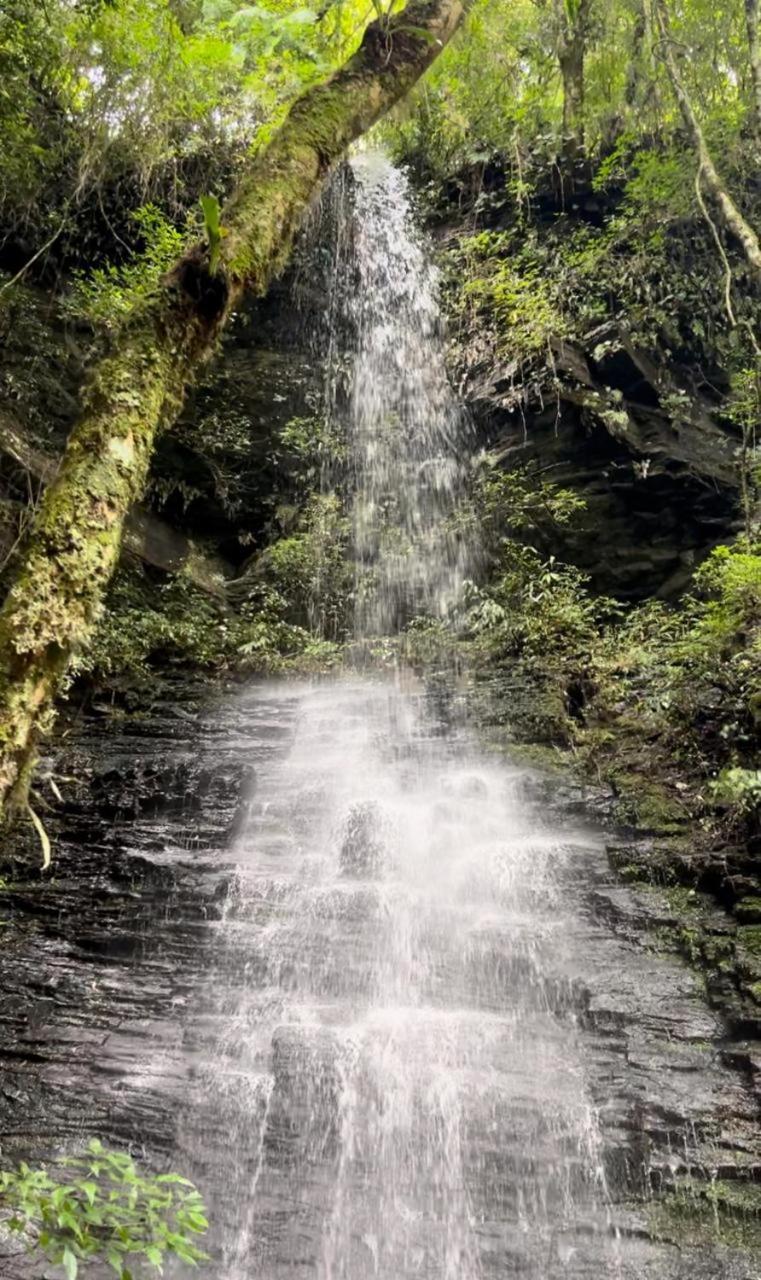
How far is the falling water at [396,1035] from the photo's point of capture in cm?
Answer: 405

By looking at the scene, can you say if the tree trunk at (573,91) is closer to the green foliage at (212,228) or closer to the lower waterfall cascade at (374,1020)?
the lower waterfall cascade at (374,1020)

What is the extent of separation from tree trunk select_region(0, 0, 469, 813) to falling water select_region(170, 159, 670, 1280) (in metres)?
3.20

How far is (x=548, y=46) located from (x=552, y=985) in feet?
43.8

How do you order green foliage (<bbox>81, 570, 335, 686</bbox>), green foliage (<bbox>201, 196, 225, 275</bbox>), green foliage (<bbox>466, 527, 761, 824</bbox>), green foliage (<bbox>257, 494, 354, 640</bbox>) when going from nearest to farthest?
1. green foliage (<bbox>201, 196, 225, 275</bbox>)
2. green foliage (<bbox>466, 527, 761, 824</bbox>)
3. green foliage (<bbox>81, 570, 335, 686</bbox>)
4. green foliage (<bbox>257, 494, 354, 640</bbox>)

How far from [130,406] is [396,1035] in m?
3.82

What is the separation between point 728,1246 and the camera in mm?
3807

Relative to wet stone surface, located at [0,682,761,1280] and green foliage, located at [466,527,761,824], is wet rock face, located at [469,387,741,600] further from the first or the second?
wet stone surface, located at [0,682,761,1280]

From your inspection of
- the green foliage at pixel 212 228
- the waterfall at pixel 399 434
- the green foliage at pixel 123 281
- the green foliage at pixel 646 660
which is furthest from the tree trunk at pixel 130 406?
the waterfall at pixel 399 434

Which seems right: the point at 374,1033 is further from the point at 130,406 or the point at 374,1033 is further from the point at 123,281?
the point at 123,281

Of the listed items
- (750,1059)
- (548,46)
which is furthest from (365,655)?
(548,46)

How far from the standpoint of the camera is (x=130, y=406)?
117 inches

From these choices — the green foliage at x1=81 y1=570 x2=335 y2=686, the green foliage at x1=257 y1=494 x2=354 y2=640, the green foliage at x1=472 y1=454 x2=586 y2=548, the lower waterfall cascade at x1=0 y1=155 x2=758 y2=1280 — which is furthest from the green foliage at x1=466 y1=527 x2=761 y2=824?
the green foliage at x1=81 y1=570 x2=335 y2=686

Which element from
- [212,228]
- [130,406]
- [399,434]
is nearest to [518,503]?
[399,434]

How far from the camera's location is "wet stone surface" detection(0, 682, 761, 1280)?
4.07 metres
